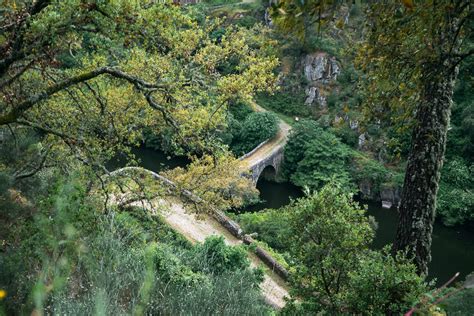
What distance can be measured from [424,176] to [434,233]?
23740mm

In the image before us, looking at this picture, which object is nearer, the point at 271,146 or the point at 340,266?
the point at 340,266

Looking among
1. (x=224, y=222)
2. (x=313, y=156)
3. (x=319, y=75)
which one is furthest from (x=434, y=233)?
(x=319, y=75)

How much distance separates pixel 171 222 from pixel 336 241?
461 inches

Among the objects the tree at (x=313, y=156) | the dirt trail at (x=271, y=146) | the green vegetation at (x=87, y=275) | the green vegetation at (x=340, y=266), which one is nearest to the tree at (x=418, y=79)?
the green vegetation at (x=340, y=266)

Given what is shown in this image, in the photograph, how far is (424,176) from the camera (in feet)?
20.8

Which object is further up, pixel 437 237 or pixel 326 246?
pixel 326 246

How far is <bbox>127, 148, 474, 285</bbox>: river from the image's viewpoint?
23.7 metres

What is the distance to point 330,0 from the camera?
3582mm

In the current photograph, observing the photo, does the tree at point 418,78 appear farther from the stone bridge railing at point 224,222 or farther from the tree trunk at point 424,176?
the stone bridge railing at point 224,222

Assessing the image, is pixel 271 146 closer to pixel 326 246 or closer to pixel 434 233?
pixel 434 233

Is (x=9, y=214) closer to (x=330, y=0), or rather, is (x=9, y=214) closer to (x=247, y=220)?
(x=330, y=0)

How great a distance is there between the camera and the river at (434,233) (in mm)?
23656

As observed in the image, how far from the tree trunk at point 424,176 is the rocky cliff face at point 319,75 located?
36.3m

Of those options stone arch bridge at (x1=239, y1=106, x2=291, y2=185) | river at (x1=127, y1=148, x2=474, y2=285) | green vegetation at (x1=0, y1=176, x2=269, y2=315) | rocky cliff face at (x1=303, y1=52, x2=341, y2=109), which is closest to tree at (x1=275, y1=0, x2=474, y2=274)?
green vegetation at (x1=0, y1=176, x2=269, y2=315)
